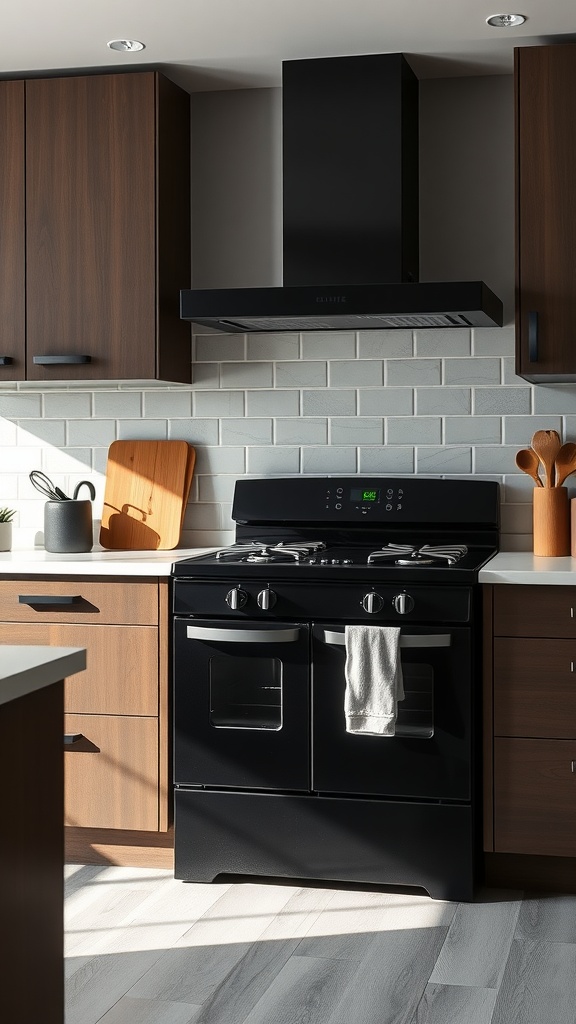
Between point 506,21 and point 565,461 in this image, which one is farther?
point 565,461

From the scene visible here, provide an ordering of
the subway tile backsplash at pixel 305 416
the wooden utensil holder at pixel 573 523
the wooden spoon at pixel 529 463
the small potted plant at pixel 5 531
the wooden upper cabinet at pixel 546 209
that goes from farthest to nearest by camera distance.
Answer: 1. the small potted plant at pixel 5 531
2. the subway tile backsplash at pixel 305 416
3. the wooden spoon at pixel 529 463
4. the wooden utensil holder at pixel 573 523
5. the wooden upper cabinet at pixel 546 209

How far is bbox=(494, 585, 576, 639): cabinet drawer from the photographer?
3053mm

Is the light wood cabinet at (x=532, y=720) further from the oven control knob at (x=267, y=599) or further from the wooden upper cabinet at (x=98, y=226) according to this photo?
the wooden upper cabinet at (x=98, y=226)

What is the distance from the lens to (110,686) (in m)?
3.34

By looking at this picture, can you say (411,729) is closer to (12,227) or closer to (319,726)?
(319,726)

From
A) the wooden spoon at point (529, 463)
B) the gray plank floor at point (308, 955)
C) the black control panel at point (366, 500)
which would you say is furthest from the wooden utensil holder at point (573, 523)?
the gray plank floor at point (308, 955)

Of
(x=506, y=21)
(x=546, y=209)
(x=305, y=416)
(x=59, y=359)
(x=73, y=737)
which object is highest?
(x=506, y=21)

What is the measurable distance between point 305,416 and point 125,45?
127 centimetres

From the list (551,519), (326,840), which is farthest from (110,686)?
(551,519)

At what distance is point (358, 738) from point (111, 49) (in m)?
2.15

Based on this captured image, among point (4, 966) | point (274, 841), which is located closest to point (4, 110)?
point (274, 841)

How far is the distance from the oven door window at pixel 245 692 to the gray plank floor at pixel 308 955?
479 mm

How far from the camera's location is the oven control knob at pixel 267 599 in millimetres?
3162

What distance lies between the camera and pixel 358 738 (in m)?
3.14
